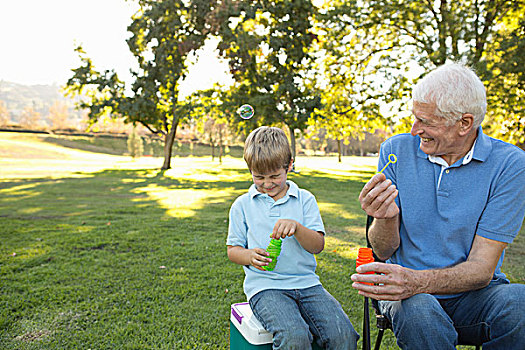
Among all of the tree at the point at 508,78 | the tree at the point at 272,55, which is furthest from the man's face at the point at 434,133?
the tree at the point at 272,55

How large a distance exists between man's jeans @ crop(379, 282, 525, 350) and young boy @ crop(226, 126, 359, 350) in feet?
0.97

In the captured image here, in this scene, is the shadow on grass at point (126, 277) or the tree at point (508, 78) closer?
the shadow on grass at point (126, 277)

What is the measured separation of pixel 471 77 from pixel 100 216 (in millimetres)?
6956

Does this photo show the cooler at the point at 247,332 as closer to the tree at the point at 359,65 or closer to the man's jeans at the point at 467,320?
the man's jeans at the point at 467,320

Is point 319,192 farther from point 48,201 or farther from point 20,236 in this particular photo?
point 20,236

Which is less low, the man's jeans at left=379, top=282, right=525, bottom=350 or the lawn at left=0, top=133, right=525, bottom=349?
the man's jeans at left=379, top=282, right=525, bottom=350

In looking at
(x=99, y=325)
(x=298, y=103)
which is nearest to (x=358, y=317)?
(x=99, y=325)

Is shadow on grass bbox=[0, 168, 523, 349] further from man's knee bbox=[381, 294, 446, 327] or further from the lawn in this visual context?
man's knee bbox=[381, 294, 446, 327]

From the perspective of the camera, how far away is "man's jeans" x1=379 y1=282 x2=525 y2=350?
1.68 meters

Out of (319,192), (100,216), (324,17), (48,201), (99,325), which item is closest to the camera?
(99,325)

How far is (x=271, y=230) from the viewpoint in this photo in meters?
2.23

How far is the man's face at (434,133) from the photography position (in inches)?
77.3

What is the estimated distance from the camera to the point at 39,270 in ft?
14.2

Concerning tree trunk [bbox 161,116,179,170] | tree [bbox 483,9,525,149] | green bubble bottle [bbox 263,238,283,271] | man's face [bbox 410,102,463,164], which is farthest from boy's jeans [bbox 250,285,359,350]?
tree trunk [bbox 161,116,179,170]
